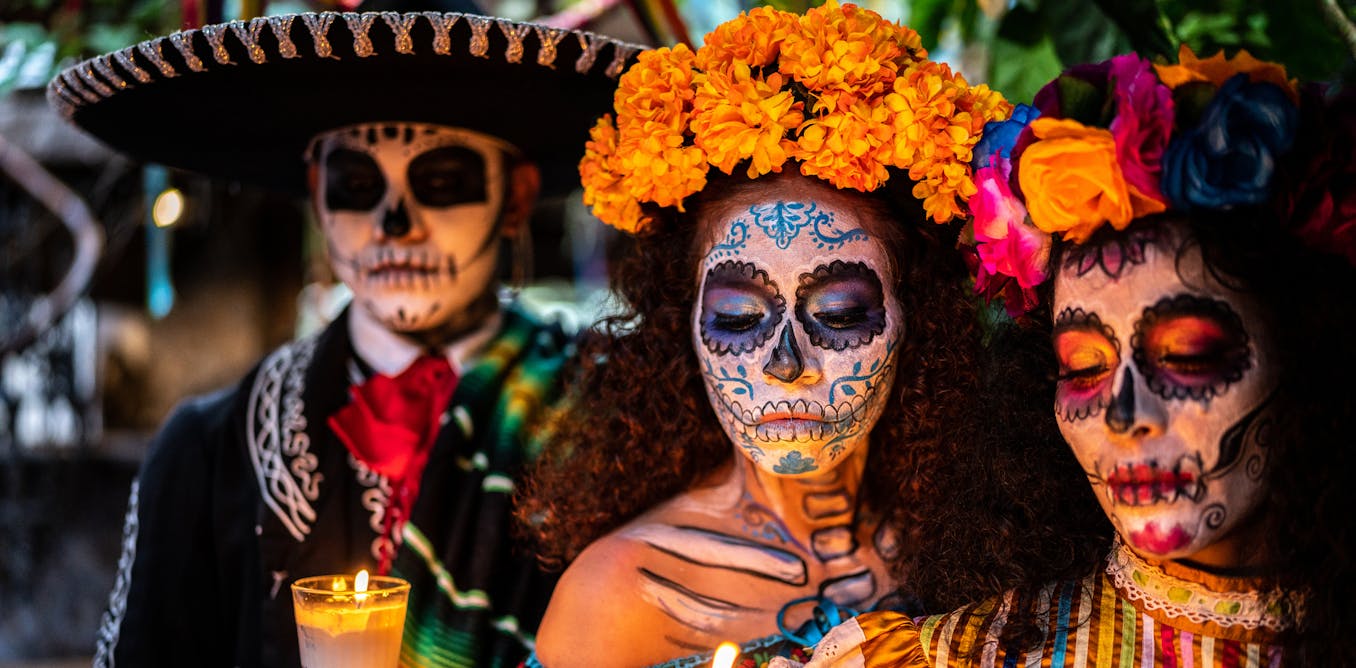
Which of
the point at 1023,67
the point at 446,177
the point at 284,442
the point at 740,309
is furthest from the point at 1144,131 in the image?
the point at 284,442

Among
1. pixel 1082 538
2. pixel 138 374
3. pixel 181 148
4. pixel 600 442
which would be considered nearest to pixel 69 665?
pixel 138 374

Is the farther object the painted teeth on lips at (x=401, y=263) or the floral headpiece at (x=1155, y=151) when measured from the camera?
the painted teeth on lips at (x=401, y=263)

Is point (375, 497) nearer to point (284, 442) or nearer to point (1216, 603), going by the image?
point (284, 442)

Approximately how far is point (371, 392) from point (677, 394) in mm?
958

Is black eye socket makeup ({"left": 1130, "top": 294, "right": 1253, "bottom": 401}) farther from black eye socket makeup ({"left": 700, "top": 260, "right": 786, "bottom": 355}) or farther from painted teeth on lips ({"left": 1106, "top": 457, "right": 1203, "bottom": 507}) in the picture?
black eye socket makeup ({"left": 700, "top": 260, "right": 786, "bottom": 355})

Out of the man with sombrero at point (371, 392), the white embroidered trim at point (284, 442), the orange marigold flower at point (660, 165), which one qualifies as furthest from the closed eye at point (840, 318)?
the white embroidered trim at point (284, 442)

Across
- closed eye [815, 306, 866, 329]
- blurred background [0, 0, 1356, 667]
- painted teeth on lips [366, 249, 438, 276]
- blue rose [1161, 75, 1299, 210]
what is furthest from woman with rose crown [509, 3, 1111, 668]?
blurred background [0, 0, 1356, 667]

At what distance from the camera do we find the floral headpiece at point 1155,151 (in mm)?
1640

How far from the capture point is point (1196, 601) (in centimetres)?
180

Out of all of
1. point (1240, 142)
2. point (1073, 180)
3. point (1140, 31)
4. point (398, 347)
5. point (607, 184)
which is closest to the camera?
point (1240, 142)

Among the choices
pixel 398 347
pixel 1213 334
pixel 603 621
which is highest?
pixel 1213 334

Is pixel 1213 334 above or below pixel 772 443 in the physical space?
above

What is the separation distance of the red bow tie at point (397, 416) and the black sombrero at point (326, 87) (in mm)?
612

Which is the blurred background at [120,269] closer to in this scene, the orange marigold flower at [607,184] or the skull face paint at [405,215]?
the skull face paint at [405,215]
